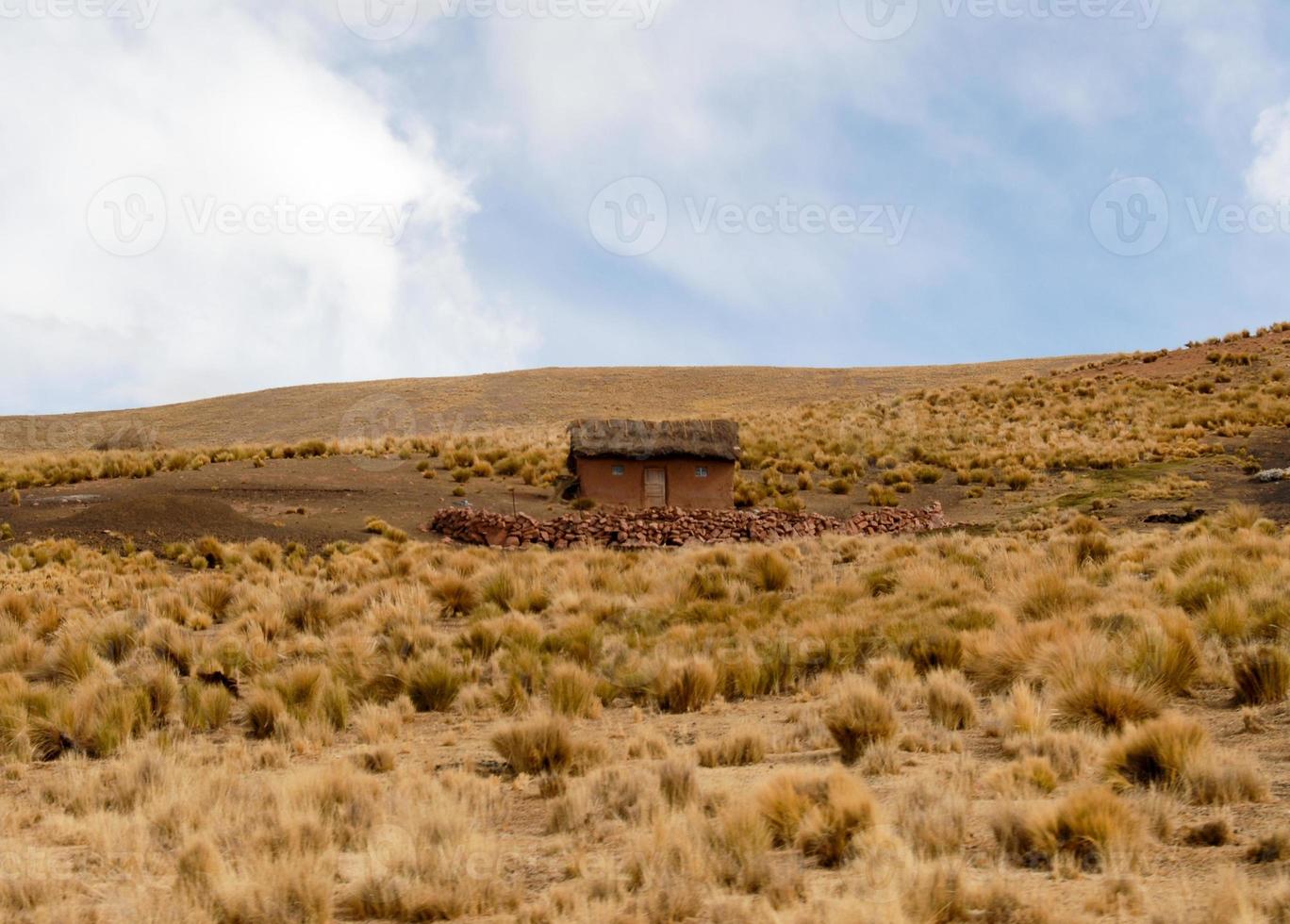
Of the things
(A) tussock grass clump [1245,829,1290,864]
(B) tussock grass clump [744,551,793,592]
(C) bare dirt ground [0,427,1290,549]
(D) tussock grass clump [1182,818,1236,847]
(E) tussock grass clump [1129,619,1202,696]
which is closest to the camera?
(A) tussock grass clump [1245,829,1290,864]

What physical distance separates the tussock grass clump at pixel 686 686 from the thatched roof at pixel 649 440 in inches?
820

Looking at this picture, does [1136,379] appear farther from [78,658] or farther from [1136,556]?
[78,658]

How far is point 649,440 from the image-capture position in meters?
31.1

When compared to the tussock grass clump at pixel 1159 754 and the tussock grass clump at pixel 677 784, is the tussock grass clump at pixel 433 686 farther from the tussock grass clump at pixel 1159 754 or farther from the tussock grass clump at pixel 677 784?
the tussock grass clump at pixel 1159 754

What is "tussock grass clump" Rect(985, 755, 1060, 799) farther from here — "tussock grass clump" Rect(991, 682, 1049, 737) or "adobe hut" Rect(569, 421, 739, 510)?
"adobe hut" Rect(569, 421, 739, 510)

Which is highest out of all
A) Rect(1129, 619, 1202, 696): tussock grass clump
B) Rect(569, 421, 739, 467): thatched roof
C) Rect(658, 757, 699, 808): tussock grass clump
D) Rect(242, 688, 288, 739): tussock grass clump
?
Rect(569, 421, 739, 467): thatched roof

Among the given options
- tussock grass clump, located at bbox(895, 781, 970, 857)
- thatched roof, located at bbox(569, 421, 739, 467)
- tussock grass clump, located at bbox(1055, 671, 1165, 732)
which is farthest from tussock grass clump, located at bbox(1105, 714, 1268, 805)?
thatched roof, located at bbox(569, 421, 739, 467)

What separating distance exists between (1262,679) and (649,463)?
949 inches

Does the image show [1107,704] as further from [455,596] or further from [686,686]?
[455,596]

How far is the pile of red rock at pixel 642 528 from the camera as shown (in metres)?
25.4

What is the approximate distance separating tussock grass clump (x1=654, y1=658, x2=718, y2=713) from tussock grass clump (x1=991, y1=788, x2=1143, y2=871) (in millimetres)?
4901

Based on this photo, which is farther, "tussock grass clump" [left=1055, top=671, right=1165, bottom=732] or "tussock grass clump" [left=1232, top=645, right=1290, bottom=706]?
"tussock grass clump" [left=1232, top=645, right=1290, bottom=706]

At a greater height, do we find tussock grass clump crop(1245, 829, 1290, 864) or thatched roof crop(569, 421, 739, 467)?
thatched roof crop(569, 421, 739, 467)

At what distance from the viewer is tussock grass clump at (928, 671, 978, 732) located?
7898mm
